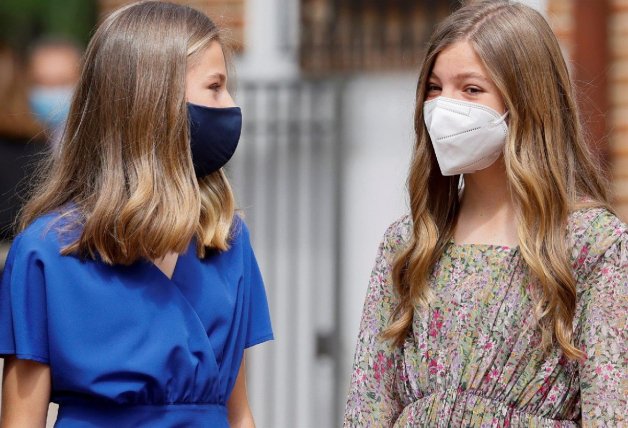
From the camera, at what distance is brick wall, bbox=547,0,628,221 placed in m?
5.93

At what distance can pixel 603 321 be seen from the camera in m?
2.75

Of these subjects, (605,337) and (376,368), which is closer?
(605,337)

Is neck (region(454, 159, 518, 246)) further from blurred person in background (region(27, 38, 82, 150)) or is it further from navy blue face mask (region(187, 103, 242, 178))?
blurred person in background (region(27, 38, 82, 150))

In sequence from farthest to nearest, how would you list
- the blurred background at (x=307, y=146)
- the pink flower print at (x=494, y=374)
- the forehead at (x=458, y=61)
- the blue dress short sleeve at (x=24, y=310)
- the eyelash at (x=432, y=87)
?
the blurred background at (x=307, y=146) → the eyelash at (x=432, y=87) → the forehead at (x=458, y=61) → the pink flower print at (x=494, y=374) → the blue dress short sleeve at (x=24, y=310)

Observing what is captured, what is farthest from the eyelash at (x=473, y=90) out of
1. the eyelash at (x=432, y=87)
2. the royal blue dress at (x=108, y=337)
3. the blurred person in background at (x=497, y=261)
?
the royal blue dress at (x=108, y=337)

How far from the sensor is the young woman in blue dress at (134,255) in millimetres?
2736

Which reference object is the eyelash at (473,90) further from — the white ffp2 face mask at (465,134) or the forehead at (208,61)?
the forehead at (208,61)

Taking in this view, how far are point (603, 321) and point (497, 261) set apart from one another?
30cm

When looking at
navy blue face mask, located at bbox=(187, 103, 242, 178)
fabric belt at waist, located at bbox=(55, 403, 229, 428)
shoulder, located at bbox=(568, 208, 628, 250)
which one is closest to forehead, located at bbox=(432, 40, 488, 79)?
shoulder, located at bbox=(568, 208, 628, 250)

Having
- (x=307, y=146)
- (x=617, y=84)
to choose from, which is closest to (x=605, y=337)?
(x=617, y=84)

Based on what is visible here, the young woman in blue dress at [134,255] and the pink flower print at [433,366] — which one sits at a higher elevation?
the young woman in blue dress at [134,255]

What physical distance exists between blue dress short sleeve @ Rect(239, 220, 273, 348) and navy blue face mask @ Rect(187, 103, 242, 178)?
0.21 meters

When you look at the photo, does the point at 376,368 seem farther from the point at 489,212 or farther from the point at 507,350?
the point at 489,212

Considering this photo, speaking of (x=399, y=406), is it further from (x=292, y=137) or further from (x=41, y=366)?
(x=292, y=137)
